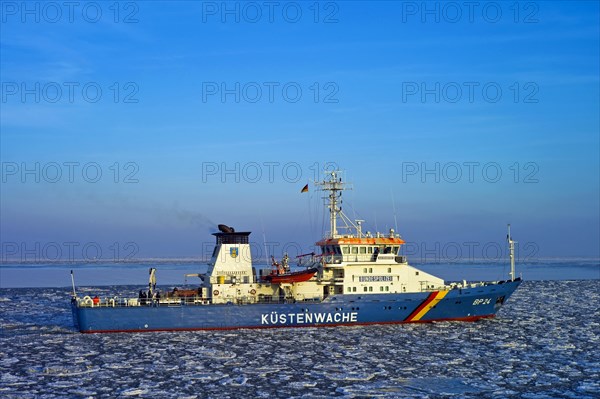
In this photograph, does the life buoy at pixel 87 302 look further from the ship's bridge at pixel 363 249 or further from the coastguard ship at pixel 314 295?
the ship's bridge at pixel 363 249

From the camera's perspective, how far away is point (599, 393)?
19828mm

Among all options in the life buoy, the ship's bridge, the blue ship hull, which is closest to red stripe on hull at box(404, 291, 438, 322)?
the blue ship hull

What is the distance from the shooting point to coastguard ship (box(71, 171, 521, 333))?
34.3 meters

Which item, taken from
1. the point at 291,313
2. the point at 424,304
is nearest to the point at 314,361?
the point at 291,313

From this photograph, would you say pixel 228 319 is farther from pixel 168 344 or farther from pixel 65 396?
pixel 65 396

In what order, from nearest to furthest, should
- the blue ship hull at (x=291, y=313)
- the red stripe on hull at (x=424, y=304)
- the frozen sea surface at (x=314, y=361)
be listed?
the frozen sea surface at (x=314, y=361)
the blue ship hull at (x=291, y=313)
the red stripe on hull at (x=424, y=304)

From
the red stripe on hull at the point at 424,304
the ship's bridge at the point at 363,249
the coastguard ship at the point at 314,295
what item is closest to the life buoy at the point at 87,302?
the coastguard ship at the point at 314,295

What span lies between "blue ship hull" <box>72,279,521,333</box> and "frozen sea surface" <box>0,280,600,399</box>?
2.67ft

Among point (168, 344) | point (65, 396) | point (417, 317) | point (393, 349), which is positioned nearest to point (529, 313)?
point (417, 317)

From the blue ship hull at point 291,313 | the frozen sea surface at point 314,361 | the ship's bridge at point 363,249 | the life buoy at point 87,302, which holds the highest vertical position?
the ship's bridge at point 363,249

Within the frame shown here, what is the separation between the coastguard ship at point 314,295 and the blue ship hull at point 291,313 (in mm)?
50

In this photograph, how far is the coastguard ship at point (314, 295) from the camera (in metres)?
34.3

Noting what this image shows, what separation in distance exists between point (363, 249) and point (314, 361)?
11736 mm

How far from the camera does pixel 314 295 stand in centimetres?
3628
